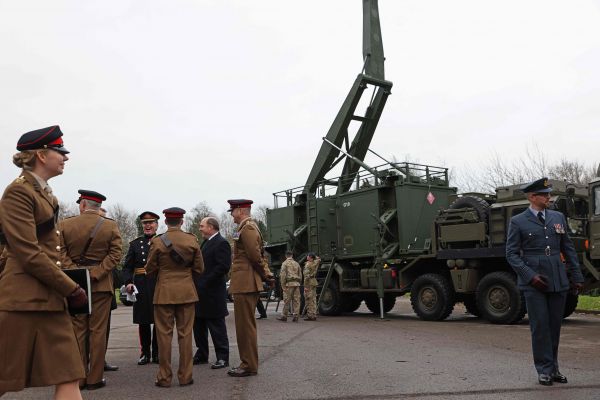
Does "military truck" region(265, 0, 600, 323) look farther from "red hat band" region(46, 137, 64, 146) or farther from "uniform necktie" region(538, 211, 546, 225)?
"red hat band" region(46, 137, 64, 146)

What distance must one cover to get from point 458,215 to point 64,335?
11.0m

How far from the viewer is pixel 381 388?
5.57 meters

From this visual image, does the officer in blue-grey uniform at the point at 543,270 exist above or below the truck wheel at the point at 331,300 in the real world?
above

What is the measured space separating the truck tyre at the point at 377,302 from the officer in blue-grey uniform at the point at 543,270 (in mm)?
10302

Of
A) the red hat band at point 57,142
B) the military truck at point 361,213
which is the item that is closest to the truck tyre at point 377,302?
the military truck at point 361,213

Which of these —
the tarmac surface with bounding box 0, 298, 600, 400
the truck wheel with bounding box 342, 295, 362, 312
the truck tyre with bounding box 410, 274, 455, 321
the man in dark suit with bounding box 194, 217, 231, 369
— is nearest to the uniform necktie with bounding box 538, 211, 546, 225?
the tarmac surface with bounding box 0, 298, 600, 400

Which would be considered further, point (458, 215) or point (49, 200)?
point (458, 215)

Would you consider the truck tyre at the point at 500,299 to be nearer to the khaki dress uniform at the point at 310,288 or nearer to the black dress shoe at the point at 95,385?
the khaki dress uniform at the point at 310,288

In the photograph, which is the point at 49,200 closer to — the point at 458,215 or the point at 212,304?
the point at 212,304

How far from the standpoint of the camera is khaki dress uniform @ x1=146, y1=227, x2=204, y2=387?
6.01 metres

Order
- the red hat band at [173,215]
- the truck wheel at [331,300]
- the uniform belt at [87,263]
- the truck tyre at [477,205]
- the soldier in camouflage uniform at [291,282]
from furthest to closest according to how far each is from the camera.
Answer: the truck wheel at [331,300] → the soldier in camouflage uniform at [291,282] → the truck tyre at [477,205] → the red hat band at [173,215] → the uniform belt at [87,263]

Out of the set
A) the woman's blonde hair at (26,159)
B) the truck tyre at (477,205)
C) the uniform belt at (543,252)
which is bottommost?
the uniform belt at (543,252)

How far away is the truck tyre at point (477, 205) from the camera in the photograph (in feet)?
42.1

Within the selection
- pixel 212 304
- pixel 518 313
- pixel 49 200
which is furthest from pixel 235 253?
pixel 518 313
